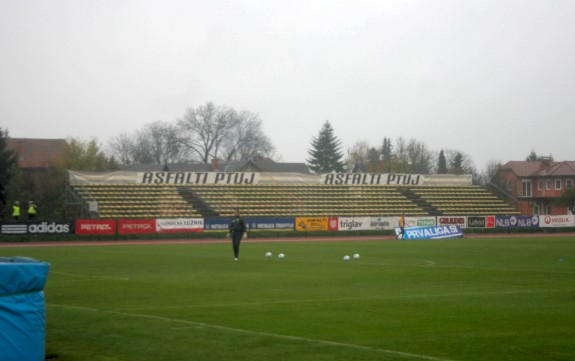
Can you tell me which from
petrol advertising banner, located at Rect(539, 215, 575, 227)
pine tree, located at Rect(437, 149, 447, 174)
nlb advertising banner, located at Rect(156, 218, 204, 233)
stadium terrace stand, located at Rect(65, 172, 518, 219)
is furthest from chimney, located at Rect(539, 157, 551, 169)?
nlb advertising banner, located at Rect(156, 218, 204, 233)

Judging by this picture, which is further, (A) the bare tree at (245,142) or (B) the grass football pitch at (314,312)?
(A) the bare tree at (245,142)

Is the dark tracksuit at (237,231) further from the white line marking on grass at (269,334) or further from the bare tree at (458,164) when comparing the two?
the bare tree at (458,164)

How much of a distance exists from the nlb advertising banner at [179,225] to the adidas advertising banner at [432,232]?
48.6ft

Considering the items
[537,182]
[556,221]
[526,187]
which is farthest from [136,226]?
[526,187]

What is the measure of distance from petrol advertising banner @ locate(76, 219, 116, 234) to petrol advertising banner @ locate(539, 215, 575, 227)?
37380 mm

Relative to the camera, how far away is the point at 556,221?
2899 inches

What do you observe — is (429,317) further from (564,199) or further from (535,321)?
(564,199)

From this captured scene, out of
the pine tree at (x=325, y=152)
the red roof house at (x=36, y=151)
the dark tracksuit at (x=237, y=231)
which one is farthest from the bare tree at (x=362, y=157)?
the dark tracksuit at (x=237, y=231)

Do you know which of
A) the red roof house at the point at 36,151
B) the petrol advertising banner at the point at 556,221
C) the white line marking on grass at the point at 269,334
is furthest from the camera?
the red roof house at the point at 36,151

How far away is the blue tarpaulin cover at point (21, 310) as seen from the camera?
883 cm

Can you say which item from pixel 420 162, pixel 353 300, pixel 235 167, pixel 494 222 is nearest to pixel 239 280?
pixel 353 300

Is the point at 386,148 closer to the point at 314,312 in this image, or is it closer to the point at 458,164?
the point at 458,164

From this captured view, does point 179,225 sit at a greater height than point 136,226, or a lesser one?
greater

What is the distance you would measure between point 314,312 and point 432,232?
150ft
